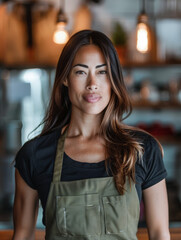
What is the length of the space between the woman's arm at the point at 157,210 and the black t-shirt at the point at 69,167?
3cm

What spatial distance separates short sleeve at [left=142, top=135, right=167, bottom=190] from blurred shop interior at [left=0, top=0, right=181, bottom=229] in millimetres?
2220

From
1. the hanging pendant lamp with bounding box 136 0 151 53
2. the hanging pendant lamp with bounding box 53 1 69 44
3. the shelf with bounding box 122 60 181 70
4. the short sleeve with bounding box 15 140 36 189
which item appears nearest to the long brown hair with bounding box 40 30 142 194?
the short sleeve with bounding box 15 140 36 189

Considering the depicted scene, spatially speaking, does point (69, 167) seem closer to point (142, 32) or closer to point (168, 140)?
point (142, 32)

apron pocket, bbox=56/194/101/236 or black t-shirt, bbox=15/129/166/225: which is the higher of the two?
black t-shirt, bbox=15/129/166/225

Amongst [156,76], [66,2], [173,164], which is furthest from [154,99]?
[66,2]

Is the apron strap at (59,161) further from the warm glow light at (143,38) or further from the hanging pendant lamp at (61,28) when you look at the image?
the warm glow light at (143,38)

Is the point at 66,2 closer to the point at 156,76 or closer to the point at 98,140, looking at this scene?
the point at 156,76

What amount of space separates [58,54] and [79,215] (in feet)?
8.40

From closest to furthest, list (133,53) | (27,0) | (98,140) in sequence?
(98,140) → (133,53) → (27,0)

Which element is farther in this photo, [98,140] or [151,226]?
[98,140]

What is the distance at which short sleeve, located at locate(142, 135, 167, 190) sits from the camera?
1.42 metres

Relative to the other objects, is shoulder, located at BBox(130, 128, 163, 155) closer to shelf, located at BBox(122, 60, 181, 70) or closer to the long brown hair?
the long brown hair

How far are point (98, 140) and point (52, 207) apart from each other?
1.02 ft

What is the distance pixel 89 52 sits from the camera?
4.74 ft
